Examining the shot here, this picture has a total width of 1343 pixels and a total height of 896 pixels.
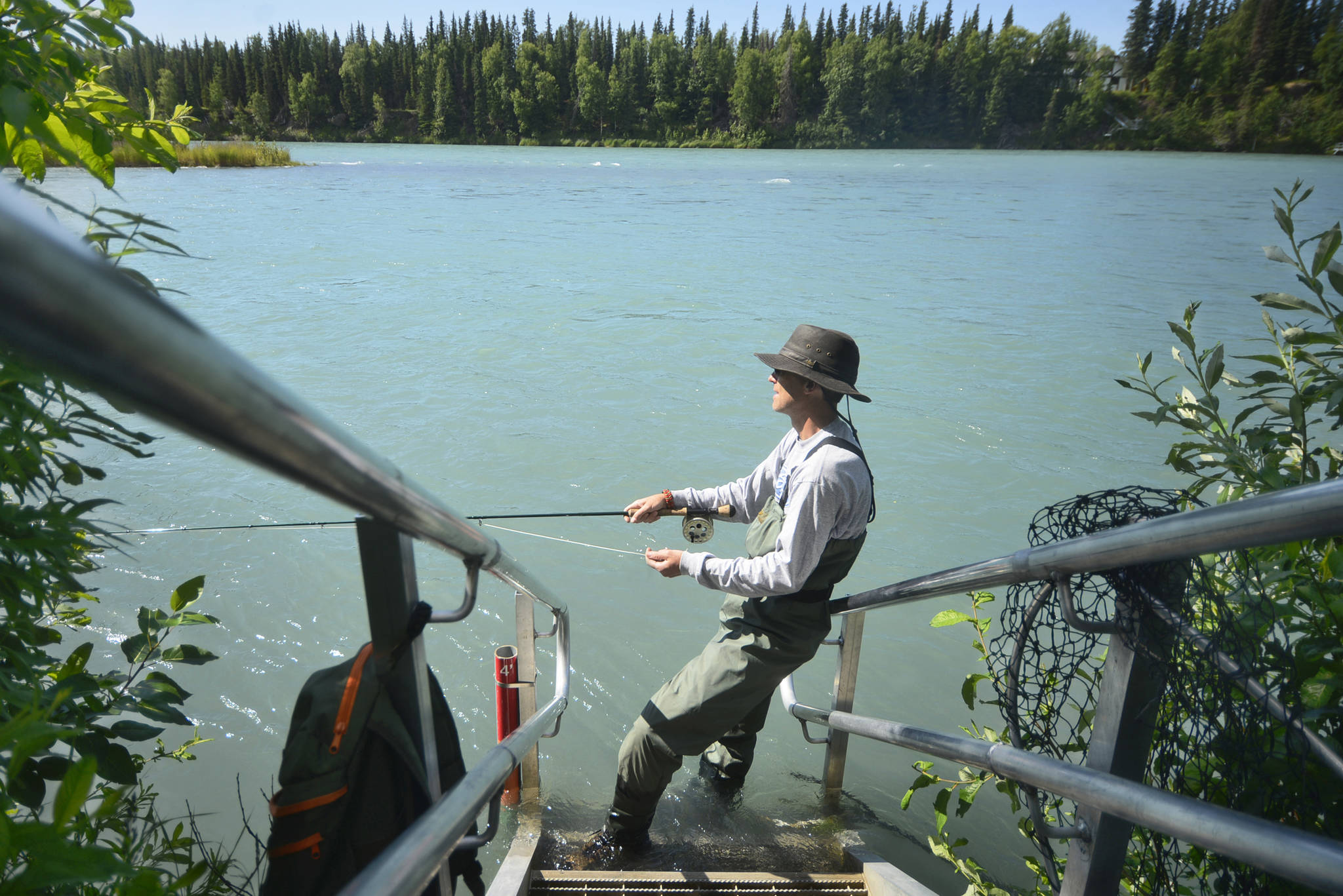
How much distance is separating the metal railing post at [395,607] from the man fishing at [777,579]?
1.91 m

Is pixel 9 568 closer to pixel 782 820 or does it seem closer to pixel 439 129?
pixel 782 820

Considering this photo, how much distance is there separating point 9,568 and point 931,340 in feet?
45.3

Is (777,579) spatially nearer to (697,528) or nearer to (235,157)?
(697,528)

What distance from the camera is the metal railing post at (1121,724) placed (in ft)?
4.85

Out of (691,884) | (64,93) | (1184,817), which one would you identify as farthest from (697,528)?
(1184,817)

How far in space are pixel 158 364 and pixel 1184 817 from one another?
3.81ft

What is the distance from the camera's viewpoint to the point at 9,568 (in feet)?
5.32

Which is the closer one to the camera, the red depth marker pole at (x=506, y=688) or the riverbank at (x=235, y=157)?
the red depth marker pole at (x=506, y=688)

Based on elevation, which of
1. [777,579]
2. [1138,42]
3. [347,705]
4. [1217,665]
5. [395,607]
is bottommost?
[777,579]

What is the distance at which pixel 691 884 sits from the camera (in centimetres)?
280

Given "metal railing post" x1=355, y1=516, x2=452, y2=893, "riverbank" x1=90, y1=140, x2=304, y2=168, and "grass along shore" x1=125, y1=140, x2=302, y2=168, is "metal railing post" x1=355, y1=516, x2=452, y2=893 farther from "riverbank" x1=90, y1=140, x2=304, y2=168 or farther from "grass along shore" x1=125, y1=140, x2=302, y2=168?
"grass along shore" x1=125, y1=140, x2=302, y2=168

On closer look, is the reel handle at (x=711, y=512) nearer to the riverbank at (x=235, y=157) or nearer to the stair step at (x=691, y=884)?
the stair step at (x=691, y=884)

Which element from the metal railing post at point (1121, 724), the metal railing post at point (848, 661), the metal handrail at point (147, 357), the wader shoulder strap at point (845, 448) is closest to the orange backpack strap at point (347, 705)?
the metal handrail at point (147, 357)

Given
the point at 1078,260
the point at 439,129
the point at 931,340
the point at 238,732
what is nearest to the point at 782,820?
the point at 238,732
